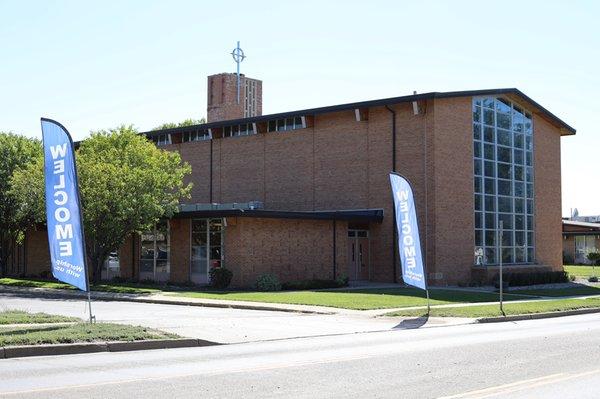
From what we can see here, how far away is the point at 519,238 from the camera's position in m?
40.8

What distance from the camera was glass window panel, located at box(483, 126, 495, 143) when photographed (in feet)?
126

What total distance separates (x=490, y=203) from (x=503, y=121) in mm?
4531

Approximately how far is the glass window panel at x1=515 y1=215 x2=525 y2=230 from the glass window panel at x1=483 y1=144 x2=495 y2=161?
158 inches

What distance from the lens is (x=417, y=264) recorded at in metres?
22.5

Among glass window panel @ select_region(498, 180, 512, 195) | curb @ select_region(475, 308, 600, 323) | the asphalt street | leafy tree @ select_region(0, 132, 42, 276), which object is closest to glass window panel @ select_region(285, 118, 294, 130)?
glass window panel @ select_region(498, 180, 512, 195)

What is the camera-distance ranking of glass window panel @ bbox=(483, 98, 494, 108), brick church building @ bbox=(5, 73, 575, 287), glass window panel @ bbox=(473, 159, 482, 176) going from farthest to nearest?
glass window panel @ bbox=(483, 98, 494, 108), glass window panel @ bbox=(473, 159, 482, 176), brick church building @ bbox=(5, 73, 575, 287)

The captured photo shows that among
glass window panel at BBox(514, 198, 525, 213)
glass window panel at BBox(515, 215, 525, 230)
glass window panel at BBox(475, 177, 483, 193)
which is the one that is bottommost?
glass window panel at BBox(515, 215, 525, 230)

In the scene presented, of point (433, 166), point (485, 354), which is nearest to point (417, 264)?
point (485, 354)

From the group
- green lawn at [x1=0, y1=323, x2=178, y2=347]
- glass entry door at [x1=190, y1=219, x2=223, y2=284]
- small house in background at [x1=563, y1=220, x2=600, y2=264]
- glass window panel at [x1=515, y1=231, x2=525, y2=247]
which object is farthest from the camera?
small house in background at [x1=563, y1=220, x2=600, y2=264]

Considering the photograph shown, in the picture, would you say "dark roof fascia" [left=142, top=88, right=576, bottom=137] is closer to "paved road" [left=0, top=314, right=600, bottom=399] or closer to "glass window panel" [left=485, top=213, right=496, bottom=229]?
"glass window panel" [left=485, top=213, right=496, bottom=229]

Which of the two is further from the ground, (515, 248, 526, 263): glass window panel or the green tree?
the green tree

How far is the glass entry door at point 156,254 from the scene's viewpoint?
117 feet

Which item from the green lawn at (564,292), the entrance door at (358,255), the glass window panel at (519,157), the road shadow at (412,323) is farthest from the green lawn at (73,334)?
the glass window panel at (519,157)

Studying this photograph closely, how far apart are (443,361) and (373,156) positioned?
25.8 metres
